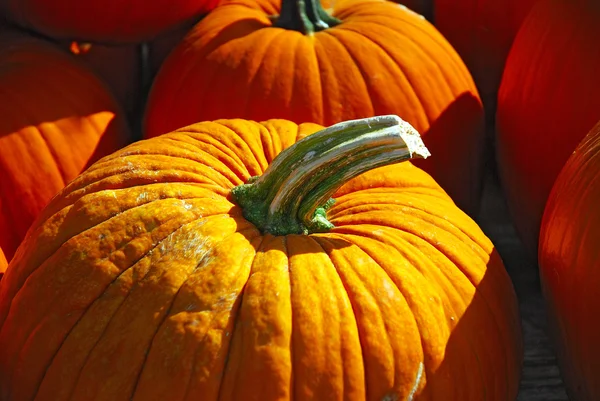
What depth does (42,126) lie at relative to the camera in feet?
8.31

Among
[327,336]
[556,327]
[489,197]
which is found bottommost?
[489,197]

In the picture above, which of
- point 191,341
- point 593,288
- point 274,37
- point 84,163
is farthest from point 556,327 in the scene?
point 84,163

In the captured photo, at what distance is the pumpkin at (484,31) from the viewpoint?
119 inches

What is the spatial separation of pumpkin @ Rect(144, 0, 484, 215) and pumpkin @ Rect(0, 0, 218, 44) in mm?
85

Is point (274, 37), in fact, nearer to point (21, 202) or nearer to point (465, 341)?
point (21, 202)

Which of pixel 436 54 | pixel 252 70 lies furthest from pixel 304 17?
pixel 436 54

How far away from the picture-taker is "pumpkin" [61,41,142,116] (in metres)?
3.07

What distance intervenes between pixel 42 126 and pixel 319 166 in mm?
1048

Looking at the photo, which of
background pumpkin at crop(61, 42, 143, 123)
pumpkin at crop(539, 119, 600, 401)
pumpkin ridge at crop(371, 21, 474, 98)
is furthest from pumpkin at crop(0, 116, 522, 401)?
background pumpkin at crop(61, 42, 143, 123)

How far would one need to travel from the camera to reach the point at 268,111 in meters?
2.50

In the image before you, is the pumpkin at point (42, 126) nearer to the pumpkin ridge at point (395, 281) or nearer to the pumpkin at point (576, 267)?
the pumpkin ridge at point (395, 281)

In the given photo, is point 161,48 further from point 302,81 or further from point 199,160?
point 199,160

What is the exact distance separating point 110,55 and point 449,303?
67.4 inches

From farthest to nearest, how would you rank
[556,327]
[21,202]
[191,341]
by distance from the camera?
[21,202] < [556,327] < [191,341]
